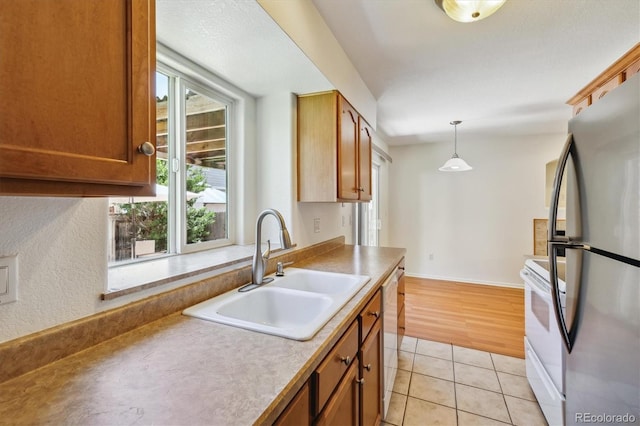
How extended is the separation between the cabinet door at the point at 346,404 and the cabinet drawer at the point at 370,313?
0.49ft

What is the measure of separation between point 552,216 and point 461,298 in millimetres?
3133

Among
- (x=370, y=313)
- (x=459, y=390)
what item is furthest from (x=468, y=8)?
(x=459, y=390)

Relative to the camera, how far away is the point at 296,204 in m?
1.95

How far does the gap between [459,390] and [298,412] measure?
69.6 inches

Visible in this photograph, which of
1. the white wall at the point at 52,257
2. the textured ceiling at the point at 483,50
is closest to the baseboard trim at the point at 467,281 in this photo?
the textured ceiling at the point at 483,50

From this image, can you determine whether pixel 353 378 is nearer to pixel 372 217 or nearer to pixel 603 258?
pixel 603 258

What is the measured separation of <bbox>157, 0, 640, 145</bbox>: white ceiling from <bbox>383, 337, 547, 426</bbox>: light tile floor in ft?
6.92

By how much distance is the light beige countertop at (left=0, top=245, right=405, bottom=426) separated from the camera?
0.55m

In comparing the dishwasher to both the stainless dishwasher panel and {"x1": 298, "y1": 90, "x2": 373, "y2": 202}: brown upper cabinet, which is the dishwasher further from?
{"x1": 298, "y1": 90, "x2": 373, "y2": 202}: brown upper cabinet

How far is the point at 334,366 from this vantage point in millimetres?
917

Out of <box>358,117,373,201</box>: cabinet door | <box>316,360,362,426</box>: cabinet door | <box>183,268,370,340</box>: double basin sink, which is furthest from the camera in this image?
<box>358,117,373,201</box>: cabinet door

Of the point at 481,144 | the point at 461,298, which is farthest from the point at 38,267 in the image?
the point at 481,144

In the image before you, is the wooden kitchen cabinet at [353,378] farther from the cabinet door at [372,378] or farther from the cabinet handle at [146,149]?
the cabinet handle at [146,149]

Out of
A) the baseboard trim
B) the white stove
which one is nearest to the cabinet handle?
the white stove
